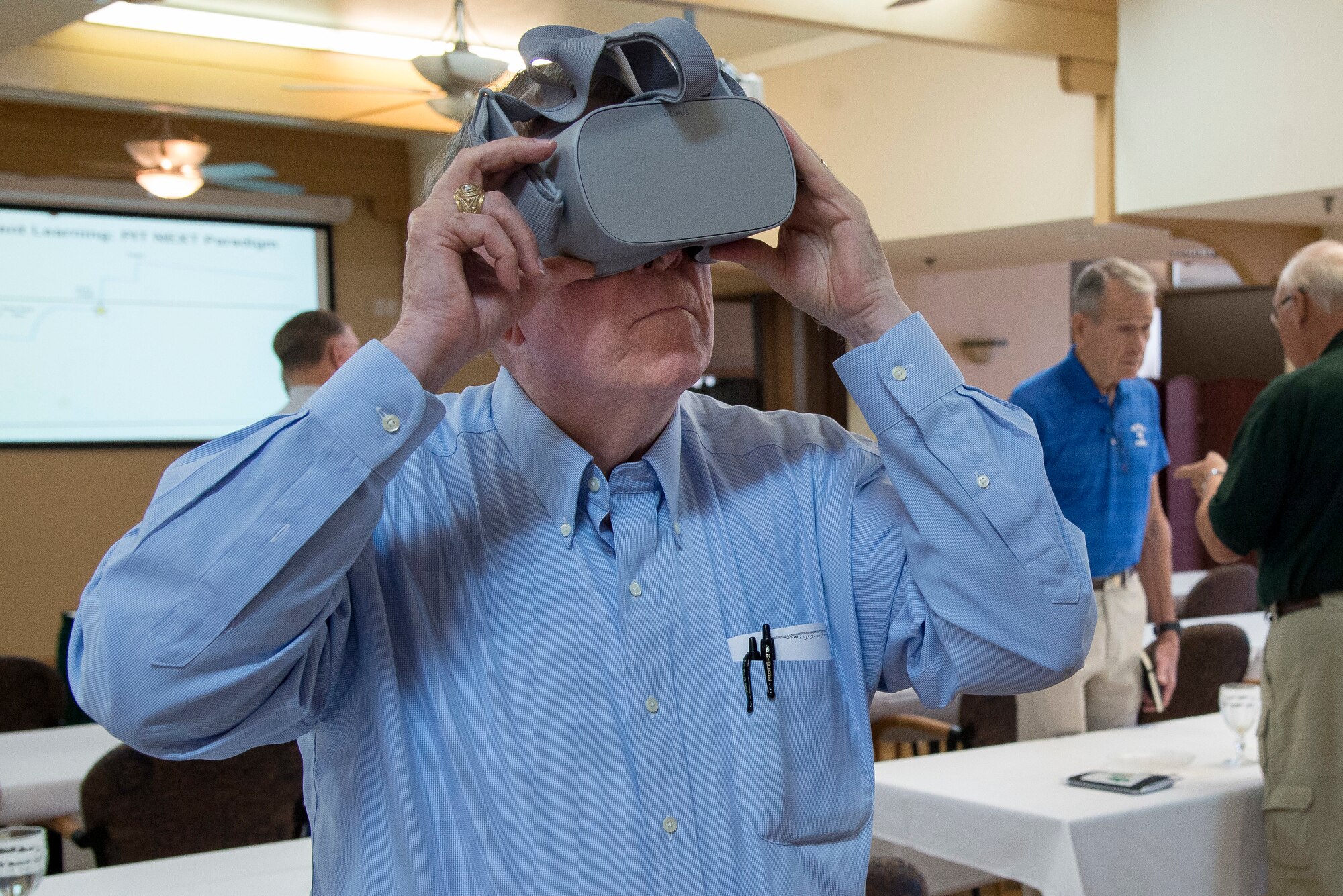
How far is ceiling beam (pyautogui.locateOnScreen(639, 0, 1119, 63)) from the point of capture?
17.5ft

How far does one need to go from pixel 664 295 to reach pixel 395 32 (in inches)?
228

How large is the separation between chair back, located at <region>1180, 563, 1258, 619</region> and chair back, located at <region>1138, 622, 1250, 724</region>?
169 centimetres

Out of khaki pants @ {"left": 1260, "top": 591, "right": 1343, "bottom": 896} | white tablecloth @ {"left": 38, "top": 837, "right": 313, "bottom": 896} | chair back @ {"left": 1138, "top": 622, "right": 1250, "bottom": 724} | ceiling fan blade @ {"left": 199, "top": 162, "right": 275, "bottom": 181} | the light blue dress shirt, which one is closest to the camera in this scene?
the light blue dress shirt

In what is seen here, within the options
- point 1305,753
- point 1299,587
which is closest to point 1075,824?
point 1305,753

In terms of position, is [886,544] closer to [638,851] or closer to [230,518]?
[638,851]

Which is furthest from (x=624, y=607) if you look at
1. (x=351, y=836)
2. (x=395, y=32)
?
(x=395, y=32)

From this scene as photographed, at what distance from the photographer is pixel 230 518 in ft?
3.18

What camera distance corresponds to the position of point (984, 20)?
582 cm

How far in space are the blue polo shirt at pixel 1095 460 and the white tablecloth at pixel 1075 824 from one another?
38.1 inches

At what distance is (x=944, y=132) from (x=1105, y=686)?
4.21 metres

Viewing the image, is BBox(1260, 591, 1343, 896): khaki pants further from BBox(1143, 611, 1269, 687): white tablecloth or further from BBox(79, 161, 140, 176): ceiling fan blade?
BBox(79, 161, 140, 176): ceiling fan blade

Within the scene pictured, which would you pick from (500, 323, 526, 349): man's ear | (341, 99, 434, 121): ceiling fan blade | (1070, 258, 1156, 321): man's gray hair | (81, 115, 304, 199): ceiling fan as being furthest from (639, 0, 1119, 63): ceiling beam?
(500, 323, 526, 349): man's ear

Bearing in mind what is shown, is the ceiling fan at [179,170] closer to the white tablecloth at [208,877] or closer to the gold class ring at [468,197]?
the white tablecloth at [208,877]

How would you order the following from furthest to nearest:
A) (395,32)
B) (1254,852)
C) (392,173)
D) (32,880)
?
(392,173) → (395,32) → (1254,852) → (32,880)
